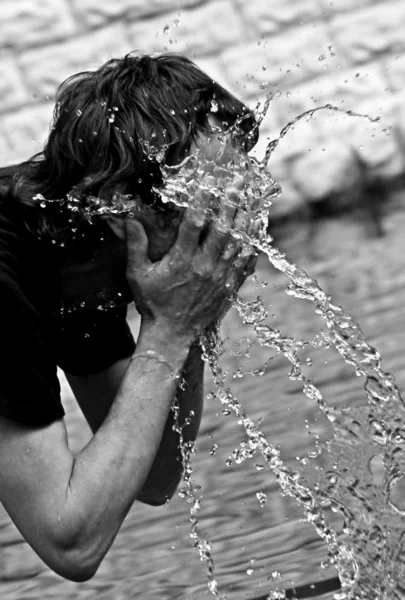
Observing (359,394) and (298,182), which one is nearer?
(359,394)

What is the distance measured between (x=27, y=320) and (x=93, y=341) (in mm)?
560

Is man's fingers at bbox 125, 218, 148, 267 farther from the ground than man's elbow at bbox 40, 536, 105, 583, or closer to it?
farther from the ground

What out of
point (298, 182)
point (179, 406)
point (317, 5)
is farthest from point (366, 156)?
point (179, 406)

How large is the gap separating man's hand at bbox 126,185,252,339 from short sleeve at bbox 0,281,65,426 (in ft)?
0.69

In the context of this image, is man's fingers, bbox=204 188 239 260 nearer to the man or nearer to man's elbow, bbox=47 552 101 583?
the man

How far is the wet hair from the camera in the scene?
2.57 metres

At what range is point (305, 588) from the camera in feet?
9.36

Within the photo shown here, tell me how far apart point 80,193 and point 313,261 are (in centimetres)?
396

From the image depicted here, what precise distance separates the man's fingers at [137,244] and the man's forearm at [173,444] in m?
0.49

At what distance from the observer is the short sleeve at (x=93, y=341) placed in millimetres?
2886

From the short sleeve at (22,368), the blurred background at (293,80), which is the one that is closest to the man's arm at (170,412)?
the short sleeve at (22,368)

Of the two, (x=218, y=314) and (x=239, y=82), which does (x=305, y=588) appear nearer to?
(x=218, y=314)

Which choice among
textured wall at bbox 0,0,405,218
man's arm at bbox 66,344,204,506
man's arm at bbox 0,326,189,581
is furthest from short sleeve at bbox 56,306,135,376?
textured wall at bbox 0,0,405,218

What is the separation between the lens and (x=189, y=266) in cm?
→ 254
